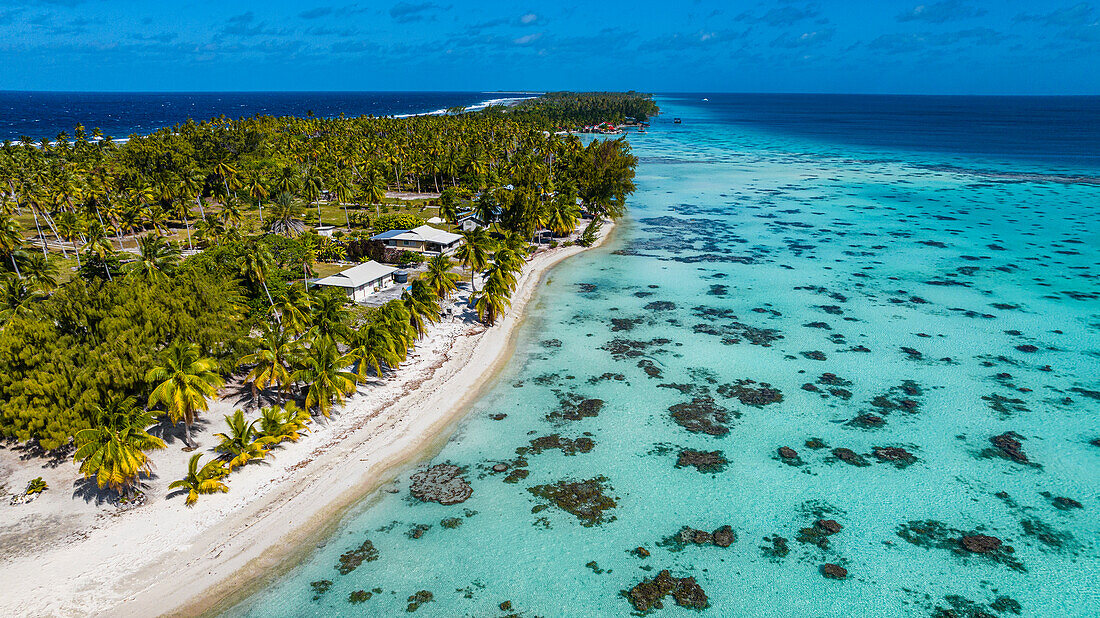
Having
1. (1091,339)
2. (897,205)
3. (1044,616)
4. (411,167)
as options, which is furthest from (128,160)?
(897,205)

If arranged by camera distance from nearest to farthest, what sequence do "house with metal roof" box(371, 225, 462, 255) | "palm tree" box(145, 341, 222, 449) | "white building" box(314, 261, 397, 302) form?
"palm tree" box(145, 341, 222, 449) < "white building" box(314, 261, 397, 302) < "house with metal roof" box(371, 225, 462, 255)

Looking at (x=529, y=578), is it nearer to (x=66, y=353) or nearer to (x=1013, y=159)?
(x=66, y=353)

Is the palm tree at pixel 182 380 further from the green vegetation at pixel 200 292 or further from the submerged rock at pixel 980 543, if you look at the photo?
the submerged rock at pixel 980 543

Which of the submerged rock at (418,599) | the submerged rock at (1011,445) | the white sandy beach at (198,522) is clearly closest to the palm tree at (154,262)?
the white sandy beach at (198,522)

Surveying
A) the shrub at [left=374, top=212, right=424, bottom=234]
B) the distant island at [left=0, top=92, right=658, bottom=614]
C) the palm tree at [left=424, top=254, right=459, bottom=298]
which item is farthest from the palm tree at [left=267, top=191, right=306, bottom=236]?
the palm tree at [left=424, top=254, right=459, bottom=298]

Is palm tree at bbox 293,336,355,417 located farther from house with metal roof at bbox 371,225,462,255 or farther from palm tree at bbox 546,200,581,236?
palm tree at bbox 546,200,581,236

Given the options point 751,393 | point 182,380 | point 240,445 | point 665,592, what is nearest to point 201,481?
point 240,445

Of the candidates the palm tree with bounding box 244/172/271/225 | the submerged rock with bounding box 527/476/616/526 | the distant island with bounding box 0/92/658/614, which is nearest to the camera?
the distant island with bounding box 0/92/658/614
